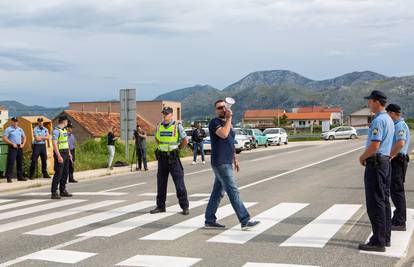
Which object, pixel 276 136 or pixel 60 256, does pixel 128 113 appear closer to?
pixel 60 256

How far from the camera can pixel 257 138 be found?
42438 mm

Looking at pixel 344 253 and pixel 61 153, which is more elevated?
pixel 61 153

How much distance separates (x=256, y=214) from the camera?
952cm

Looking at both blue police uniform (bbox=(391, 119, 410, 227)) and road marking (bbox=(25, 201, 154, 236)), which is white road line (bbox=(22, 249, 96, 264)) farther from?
blue police uniform (bbox=(391, 119, 410, 227))

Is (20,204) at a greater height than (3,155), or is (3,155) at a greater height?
(3,155)

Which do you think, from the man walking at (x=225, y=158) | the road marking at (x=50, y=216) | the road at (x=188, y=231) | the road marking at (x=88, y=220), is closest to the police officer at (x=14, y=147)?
the road at (x=188, y=231)

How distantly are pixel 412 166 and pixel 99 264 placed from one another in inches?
650

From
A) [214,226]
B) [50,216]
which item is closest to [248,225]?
[214,226]

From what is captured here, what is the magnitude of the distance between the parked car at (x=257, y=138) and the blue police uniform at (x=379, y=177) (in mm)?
33533

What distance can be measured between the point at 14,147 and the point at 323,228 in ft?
36.5

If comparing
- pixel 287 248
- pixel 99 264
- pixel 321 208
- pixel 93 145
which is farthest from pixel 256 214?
pixel 93 145

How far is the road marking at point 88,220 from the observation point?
817 centimetres

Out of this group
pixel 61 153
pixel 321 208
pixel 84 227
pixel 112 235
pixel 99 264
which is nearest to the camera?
pixel 99 264

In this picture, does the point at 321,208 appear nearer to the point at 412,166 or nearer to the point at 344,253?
the point at 344,253
